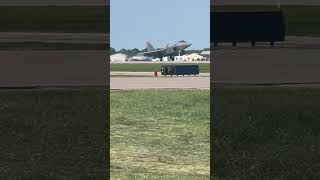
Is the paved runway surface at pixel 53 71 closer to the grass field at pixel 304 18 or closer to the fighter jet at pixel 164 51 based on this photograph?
the grass field at pixel 304 18

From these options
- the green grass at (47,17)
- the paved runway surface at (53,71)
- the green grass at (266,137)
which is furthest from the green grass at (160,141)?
the green grass at (47,17)

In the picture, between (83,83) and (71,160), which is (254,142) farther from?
(83,83)

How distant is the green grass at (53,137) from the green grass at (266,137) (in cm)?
162

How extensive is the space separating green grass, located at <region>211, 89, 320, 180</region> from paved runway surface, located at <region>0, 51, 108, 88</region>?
341 cm

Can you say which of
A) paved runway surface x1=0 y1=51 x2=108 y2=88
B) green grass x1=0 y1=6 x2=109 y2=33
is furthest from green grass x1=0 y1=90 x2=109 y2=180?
green grass x1=0 y1=6 x2=109 y2=33

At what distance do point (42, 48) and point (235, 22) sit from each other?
12.2 meters

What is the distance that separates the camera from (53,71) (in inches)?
608

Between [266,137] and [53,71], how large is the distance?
1019 cm

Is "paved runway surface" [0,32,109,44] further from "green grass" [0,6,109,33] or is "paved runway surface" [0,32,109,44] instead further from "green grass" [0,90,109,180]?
"green grass" [0,90,109,180]

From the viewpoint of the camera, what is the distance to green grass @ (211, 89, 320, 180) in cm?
524

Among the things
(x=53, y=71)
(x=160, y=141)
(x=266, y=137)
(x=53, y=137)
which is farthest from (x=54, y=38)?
(x=266, y=137)

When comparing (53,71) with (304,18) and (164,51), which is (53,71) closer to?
(304,18)

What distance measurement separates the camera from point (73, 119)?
8094mm

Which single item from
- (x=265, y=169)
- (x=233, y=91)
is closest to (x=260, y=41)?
(x=233, y=91)
